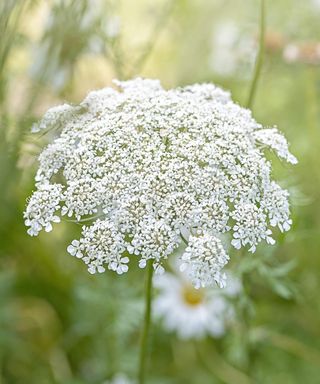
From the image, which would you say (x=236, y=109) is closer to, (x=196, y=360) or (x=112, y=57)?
(x=112, y=57)

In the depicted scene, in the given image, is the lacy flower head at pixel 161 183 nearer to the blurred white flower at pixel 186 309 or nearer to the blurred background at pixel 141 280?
the blurred background at pixel 141 280

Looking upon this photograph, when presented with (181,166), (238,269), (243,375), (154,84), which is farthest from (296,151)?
(181,166)

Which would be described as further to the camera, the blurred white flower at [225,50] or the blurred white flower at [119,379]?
the blurred white flower at [225,50]

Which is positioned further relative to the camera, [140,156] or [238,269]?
[238,269]

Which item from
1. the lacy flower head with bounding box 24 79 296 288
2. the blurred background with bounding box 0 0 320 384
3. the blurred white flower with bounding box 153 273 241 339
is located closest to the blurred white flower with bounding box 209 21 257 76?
the blurred background with bounding box 0 0 320 384

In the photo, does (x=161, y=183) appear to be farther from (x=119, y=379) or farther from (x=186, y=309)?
(x=186, y=309)

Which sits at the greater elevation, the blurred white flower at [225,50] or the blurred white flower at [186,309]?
the blurred white flower at [225,50]

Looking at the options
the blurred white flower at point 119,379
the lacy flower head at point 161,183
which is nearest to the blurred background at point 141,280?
the blurred white flower at point 119,379
